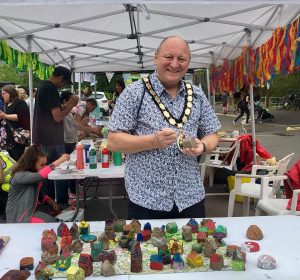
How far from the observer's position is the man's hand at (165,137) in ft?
5.00

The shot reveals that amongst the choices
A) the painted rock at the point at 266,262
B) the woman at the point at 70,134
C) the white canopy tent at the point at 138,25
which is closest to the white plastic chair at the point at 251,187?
the white canopy tent at the point at 138,25

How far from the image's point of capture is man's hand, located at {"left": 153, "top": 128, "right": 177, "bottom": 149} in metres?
1.52

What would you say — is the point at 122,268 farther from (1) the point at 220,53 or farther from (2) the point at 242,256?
(1) the point at 220,53

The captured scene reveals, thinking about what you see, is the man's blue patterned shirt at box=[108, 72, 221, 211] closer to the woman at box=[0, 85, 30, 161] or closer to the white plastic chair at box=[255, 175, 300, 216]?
the white plastic chair at box=[255, 175, 300, 216]

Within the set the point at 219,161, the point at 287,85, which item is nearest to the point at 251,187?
the point at 219,161

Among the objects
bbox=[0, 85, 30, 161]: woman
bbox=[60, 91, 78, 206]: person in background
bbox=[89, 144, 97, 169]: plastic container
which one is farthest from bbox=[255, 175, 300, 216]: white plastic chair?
bbox=[0, 85, 30, 161]: woman

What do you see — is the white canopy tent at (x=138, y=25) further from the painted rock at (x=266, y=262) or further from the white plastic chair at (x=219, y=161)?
the painted rock at (x=266, y=262)

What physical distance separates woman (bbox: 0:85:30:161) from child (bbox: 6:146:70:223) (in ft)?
7.66

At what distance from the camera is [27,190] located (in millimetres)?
3207

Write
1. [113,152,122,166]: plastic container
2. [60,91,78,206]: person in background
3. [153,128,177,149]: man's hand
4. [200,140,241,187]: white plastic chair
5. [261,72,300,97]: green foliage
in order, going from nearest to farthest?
[153,128,177,149]: man's hand < [113,152,122,166]: plastic container < [60,91,78,206]: person in background < [200,140,241,187]: white plastic chair < [261,72,300,97]: green foliage

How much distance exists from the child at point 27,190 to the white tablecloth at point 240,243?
1438mm

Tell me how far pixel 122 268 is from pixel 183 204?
0.53 meters

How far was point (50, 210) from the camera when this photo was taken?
11.8 feet

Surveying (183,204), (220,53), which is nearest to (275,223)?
(183,204)
